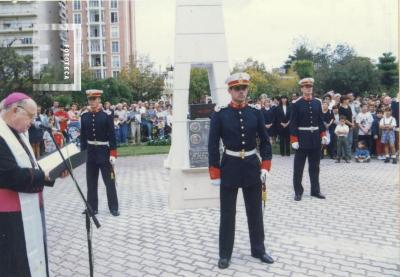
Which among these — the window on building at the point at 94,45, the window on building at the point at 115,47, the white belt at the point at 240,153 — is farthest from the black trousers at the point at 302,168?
the window on building at the point at 94,45

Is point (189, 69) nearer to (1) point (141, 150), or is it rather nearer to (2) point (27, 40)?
(1) point (141, 150)

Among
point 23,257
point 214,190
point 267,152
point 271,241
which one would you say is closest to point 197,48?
point 214,190

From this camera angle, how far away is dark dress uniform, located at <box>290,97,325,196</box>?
27.2 ft

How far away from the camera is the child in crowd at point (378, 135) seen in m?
13.5

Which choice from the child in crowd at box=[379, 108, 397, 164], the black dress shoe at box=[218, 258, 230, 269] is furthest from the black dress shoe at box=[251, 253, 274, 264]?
the child in crowd at box=[379, 108, 397, 164]

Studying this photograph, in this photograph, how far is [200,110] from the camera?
25.9 feet

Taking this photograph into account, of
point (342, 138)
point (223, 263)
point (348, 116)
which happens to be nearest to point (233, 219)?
point (223, 263)

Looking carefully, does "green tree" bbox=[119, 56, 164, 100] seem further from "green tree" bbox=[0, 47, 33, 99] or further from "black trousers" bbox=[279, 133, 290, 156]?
"black trousers" bbox=[279, 133, 290, 156]

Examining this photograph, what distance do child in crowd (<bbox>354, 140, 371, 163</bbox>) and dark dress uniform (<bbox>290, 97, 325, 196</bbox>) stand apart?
531 centimetres

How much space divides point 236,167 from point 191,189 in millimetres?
2812

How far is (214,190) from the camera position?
313 inches

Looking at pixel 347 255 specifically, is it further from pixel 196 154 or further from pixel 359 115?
pixel 359 115

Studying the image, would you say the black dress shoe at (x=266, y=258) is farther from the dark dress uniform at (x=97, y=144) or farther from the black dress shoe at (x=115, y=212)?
the dark dress uniform at (x=97, y=144)

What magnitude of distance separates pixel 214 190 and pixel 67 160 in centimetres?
440
